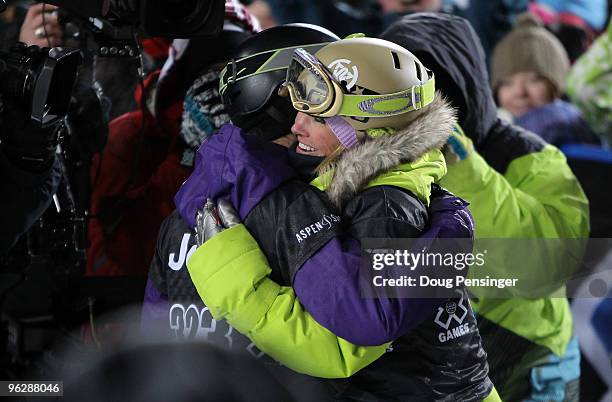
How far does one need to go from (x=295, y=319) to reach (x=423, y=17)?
1.30 meters

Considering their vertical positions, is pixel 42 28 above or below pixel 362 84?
below

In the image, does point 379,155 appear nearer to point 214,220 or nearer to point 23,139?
point 214,220

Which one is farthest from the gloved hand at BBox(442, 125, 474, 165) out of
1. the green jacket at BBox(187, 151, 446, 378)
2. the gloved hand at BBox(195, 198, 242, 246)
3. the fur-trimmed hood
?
A: the gloved hand at BBox(195, 198, 242, 246)

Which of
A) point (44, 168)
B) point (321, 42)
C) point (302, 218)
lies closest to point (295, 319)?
point (302, 218)

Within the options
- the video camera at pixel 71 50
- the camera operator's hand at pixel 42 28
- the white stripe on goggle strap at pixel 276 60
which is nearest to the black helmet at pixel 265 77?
the white stripe on goggle strap at pixel 276 60

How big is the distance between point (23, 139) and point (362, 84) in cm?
86

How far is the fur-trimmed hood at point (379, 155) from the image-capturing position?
2.09 meters

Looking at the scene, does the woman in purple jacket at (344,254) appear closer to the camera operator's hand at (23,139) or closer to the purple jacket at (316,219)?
the purple jacket at (316,219)

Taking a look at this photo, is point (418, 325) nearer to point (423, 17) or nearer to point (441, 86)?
point (441, 86)

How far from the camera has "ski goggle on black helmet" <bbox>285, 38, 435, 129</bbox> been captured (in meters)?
2.13

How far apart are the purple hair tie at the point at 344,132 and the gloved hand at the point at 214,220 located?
0.26 m

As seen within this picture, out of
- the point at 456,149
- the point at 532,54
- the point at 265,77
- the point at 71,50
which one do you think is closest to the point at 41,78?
the point at 71,50

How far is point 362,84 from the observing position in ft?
7.00

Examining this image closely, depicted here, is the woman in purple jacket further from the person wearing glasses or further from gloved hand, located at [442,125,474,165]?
gloved hand, located at [442,125,474,165]
